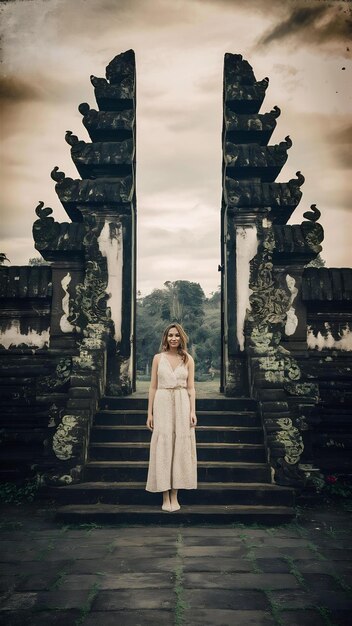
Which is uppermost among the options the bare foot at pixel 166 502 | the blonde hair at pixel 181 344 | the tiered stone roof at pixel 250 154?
the tiered stone roof at pixel 250 154

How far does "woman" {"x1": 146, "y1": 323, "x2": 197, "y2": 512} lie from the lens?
5270mm

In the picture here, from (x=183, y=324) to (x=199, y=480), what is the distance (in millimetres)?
17631

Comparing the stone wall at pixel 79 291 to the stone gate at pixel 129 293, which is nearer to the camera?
the stone gate at pixel 129 293

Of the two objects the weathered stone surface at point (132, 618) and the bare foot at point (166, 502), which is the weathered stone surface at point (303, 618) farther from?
the bare foot at point (166, 502)

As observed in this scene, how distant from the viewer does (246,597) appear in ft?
11.1

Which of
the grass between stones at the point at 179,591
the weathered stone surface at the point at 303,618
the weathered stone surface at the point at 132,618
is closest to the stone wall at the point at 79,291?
the grass between stones at the point at 179,591

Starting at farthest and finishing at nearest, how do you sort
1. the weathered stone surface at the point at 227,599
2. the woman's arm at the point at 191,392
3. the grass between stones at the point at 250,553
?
1. the woman's arm at the point at 191,392
2. the grass between stones at the point at 250,553
3. the weathered stone surface at the point at 227,599

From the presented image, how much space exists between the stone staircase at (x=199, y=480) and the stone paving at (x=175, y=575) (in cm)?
19

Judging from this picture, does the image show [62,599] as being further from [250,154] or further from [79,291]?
[250,154]

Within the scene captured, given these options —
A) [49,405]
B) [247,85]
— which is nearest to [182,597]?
[49,405]

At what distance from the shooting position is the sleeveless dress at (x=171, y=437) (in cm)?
527

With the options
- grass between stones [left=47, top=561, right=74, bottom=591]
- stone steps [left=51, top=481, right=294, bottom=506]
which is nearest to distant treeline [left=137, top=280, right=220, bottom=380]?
stone steps [left=51, top=481, right=294, bottom=506]

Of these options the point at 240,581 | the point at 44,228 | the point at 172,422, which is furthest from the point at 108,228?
the point at 240,581

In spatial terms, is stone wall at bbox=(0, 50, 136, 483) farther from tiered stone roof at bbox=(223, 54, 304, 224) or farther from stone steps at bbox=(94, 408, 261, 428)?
tiered stone roof at bbox=(223, 54, 304, 224)
